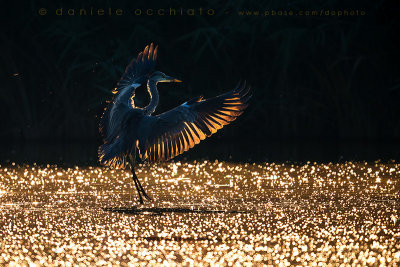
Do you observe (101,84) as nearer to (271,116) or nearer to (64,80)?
(64,80)

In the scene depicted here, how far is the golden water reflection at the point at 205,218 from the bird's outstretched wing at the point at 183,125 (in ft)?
1.63

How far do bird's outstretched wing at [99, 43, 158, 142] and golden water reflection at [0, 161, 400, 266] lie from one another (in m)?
0.62

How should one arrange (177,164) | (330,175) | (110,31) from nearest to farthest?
1. (330,175)
2. (177,164)
3. (110,31)

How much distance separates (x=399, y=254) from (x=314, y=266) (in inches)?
24.5

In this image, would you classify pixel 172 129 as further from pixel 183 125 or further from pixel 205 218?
pixel 205 218

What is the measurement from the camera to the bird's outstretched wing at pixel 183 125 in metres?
7.68

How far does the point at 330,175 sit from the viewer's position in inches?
401

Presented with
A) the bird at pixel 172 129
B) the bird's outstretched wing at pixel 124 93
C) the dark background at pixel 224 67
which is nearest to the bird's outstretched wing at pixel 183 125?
the bird at pixel 172 129

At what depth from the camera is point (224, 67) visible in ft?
51.2

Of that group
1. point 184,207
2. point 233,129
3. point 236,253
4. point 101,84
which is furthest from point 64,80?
point 236,253

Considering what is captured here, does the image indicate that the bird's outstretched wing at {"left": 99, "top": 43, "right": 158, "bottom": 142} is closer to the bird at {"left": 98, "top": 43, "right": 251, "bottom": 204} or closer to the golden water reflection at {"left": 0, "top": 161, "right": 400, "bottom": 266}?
the bird at {"left": 98, "top": 43, "right": 251, "bottom": 204}

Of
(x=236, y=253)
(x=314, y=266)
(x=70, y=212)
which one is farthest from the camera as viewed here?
(x=70, y=212)

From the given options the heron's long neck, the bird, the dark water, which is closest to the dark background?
the dark water

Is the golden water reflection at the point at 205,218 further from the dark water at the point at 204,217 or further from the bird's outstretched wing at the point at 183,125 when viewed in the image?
the bird's outstretched wing at the point at 183,125
